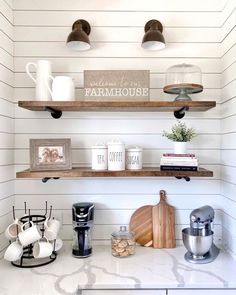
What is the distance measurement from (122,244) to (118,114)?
77 cm

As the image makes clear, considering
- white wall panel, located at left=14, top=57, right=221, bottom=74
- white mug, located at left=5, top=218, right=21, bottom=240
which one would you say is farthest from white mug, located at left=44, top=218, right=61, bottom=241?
white wall panel, located at left=14, top=57, right=221, bottom=74

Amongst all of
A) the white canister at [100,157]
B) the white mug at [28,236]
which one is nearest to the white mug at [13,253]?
the white mug at [28,236]

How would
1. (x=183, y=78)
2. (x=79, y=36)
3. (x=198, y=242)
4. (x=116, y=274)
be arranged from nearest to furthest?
(x=116, y=274), (x=198, y=242), (x=79, y=36), (x=183, y=78)

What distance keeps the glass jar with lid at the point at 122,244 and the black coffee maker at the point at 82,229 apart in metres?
0.15

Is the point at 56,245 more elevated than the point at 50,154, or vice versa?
the point at 50,154

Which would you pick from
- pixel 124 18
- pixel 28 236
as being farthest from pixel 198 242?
pixel 124 18

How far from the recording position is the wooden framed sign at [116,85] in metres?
1.54

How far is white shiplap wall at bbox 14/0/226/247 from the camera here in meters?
1.71

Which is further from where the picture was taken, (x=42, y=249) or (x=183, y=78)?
(x=183, y=78)

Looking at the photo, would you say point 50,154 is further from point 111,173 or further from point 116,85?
point 116,85

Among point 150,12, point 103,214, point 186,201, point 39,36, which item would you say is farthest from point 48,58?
point 186,201

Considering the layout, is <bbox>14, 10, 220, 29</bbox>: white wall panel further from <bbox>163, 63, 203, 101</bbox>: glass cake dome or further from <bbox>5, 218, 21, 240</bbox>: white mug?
<bbox>5, 218, 21, 240</bbox>: white mug

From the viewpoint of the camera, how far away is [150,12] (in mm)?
1706

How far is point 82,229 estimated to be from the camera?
1.56m
